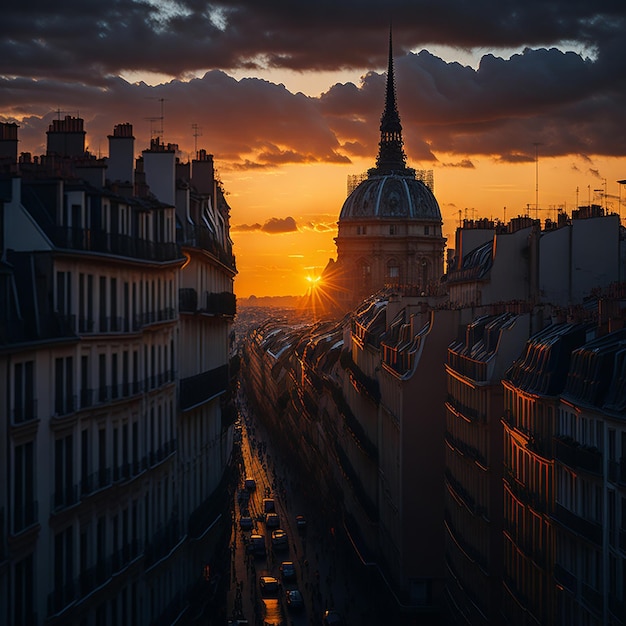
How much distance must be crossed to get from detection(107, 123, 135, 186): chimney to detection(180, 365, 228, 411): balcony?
6.98m

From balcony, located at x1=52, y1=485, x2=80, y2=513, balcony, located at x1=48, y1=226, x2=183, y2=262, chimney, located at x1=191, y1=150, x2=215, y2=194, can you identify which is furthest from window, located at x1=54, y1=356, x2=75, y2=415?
chimney, located at x1=191, y1=150, x2=215, y2=194

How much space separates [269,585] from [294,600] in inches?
153

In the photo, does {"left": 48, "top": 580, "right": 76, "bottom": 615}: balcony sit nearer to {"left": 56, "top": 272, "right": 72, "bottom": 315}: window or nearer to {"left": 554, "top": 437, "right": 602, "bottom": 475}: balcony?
{"left": 56, "top": 272, "right": 72, "bottom": 315}: window

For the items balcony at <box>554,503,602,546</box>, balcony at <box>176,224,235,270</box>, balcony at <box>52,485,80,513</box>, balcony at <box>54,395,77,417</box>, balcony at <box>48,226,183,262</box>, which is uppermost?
balcony at <box>176,224,235,270</box>

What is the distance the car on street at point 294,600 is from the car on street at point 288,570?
4.95 m

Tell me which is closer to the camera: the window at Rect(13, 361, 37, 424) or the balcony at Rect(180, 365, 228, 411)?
the window at Rect(13, 361, 37, 424)

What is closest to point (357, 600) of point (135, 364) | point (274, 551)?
point (274, 551)

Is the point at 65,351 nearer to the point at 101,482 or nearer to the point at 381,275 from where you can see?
the point at 101,482

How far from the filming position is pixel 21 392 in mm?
31562

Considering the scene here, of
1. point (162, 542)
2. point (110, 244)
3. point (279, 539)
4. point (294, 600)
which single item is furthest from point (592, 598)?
point (279, 539)

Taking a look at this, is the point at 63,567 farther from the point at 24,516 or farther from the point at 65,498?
the point at 24,516

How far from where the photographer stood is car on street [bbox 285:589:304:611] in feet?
222

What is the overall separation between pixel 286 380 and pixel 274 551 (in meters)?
64.6

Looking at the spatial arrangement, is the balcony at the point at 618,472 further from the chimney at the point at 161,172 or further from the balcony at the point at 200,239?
the chimney at the point at 161,172
